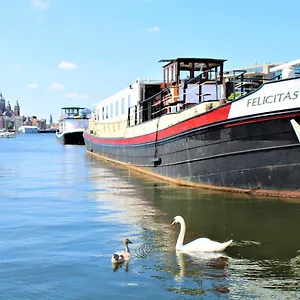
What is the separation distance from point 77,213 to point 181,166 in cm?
446

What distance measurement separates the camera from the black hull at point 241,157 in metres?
10.8

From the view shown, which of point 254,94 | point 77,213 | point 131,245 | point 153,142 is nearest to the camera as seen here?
point 131,245

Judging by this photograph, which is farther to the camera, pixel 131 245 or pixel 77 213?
pixel 77 213

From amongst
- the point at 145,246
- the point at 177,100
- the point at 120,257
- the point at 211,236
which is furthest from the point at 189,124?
the point at 120,257

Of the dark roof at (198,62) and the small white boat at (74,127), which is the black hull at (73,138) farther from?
the dark roof at (198,62)

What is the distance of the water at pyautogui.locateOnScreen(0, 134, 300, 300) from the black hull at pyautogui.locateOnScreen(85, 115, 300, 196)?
442mm

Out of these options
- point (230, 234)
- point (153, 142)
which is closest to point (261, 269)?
point (230, 234)

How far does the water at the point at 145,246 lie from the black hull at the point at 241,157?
44 cm

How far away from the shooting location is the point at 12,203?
1159 cm

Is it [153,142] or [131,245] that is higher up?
[153,142]

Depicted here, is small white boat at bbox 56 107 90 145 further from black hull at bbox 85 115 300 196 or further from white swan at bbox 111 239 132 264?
white swan at bbox 111 239 132 264

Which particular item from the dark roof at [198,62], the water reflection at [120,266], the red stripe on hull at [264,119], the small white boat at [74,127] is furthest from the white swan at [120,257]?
the small white boat at [74,127]

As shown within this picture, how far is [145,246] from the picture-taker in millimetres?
7289

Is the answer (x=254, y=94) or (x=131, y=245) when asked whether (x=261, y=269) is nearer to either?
(x=131, y=245)
